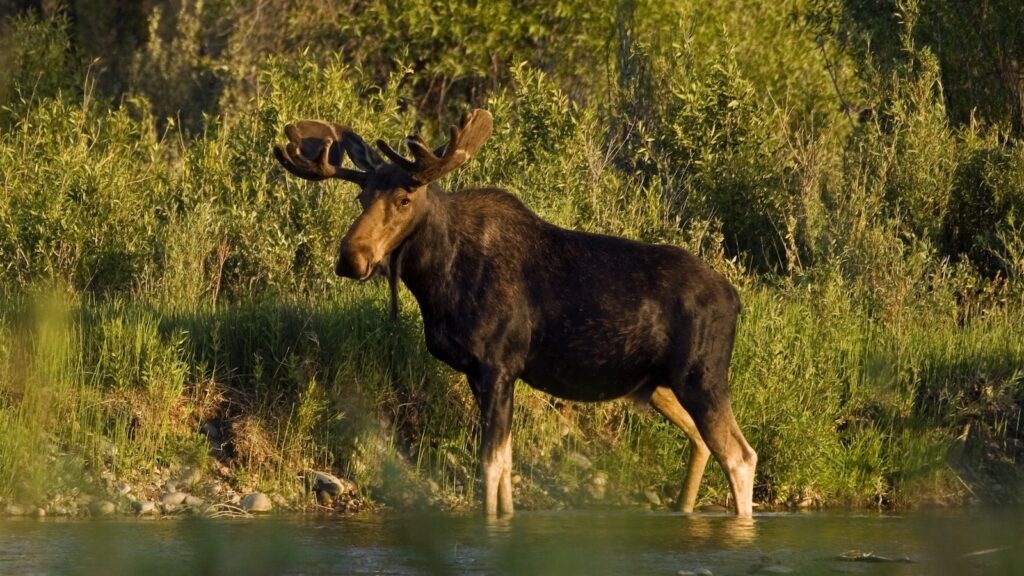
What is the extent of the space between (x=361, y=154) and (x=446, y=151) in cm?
92

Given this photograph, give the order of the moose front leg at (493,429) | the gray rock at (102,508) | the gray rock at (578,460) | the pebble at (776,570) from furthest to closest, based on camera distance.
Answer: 1. the gray rock at (578,460)
2. the gray rock at (102,508)
3. the moose front leg at (493,429)
4. the pebble at (776,570)

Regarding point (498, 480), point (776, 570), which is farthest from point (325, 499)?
point (776, 570)

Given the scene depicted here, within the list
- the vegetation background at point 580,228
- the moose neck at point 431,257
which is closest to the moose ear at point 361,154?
the moose neck at point 431,257

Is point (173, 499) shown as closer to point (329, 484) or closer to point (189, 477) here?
point (189, 477)

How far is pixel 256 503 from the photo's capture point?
34.9 feet

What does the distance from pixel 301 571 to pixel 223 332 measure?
13.4 ft

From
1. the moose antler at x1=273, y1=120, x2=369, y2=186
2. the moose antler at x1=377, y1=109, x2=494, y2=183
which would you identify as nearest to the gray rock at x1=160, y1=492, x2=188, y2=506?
the moose antler at x1=273, y1=120, x2=369, y2=186

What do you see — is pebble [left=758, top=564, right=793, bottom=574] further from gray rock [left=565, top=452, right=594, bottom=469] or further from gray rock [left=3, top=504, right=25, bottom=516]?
gray rock [left=3, top=504, right=25, bottom=516]

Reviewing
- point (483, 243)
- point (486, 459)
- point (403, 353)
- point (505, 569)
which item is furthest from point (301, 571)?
point (403, 353)

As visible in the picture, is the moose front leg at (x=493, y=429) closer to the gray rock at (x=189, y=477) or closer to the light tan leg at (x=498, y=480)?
the light tan leg at (x=498, y=480)

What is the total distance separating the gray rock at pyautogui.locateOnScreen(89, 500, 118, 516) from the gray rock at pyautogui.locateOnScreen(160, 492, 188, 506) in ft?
1.09

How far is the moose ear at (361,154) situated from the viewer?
10.6 meters

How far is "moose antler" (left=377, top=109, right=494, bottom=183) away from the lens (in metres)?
9.66

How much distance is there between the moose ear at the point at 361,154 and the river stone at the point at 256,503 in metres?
2.25
